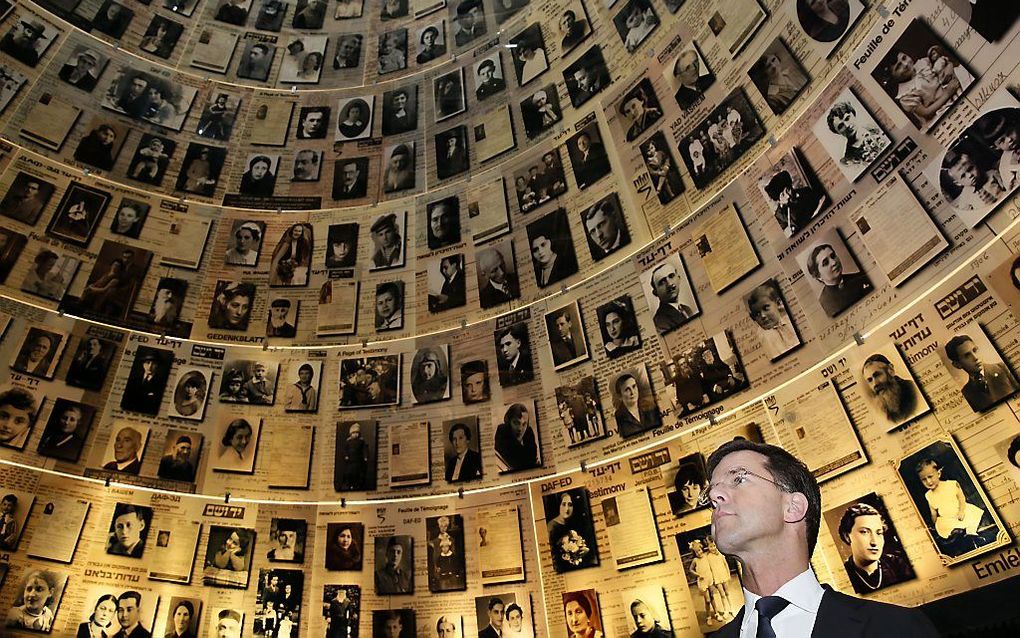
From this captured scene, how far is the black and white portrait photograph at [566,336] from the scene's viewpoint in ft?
32.6

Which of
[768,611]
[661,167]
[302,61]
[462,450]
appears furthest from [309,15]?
[768,611]

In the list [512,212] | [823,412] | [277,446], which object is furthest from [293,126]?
[823,412]

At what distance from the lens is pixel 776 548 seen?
3.53 m

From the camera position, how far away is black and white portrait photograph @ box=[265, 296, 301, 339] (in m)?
12.0

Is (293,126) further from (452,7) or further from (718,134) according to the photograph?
(718,134)

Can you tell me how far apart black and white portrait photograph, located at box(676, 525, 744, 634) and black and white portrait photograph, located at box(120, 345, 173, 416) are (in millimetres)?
8569

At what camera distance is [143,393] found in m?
11.0

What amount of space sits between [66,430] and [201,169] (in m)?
5.44

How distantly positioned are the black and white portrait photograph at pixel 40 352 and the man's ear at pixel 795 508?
10969mm

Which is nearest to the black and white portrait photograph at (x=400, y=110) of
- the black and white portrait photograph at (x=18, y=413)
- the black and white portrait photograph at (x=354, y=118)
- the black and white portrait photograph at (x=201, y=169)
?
the black and white portrait photograph at (x=354, y=118)

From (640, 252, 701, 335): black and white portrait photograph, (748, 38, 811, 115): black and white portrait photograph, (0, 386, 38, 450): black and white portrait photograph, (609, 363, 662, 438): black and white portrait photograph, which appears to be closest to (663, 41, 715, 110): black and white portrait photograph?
(748, 38, 811, 115): black and white portrait photograph

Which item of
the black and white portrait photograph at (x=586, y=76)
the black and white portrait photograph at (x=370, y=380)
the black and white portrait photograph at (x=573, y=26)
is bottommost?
the black and white portrait photograph at (x=370, y=380)

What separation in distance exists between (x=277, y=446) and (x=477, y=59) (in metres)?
8.37

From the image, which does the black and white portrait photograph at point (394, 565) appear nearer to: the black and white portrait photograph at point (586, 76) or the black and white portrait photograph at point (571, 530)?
the black and white portrait photograph at point (571, 530)
